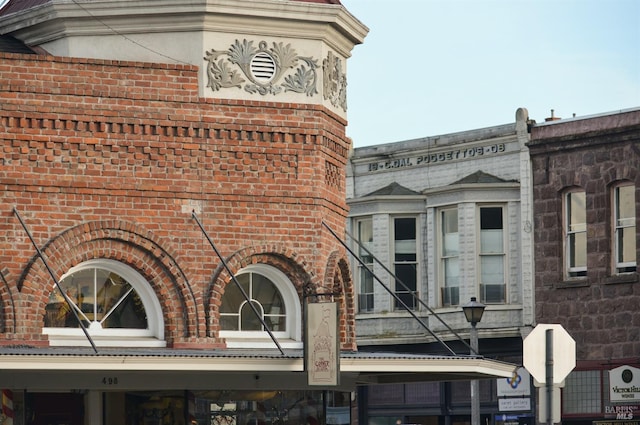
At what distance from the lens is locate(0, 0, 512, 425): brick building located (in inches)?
865

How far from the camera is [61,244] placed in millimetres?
22047

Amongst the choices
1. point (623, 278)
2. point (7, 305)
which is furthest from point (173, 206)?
point (623, 278)

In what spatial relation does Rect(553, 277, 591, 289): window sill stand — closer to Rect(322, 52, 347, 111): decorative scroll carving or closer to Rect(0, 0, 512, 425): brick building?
Rect(0, 0, 512, 425): brick building

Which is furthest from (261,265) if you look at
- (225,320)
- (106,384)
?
(106,384)

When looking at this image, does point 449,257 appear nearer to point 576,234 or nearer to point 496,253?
point 496,253

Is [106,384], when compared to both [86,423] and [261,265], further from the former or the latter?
[261,265]

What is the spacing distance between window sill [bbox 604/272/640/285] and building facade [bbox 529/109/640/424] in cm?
2

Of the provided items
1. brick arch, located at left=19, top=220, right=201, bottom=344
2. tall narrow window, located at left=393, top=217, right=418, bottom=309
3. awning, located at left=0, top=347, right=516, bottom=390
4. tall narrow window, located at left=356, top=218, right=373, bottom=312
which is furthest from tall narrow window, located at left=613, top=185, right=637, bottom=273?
brick arch, located at left=19, top=220, right=201, bottom=344

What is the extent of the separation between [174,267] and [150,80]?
2.73m

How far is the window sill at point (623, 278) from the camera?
116 feet

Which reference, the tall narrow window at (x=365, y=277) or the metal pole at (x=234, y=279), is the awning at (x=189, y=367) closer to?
the metal pole at (x=234, y=279)

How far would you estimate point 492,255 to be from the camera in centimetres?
3888

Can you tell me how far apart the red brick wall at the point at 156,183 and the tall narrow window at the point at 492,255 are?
15323mm

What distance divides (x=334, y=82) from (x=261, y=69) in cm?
142
